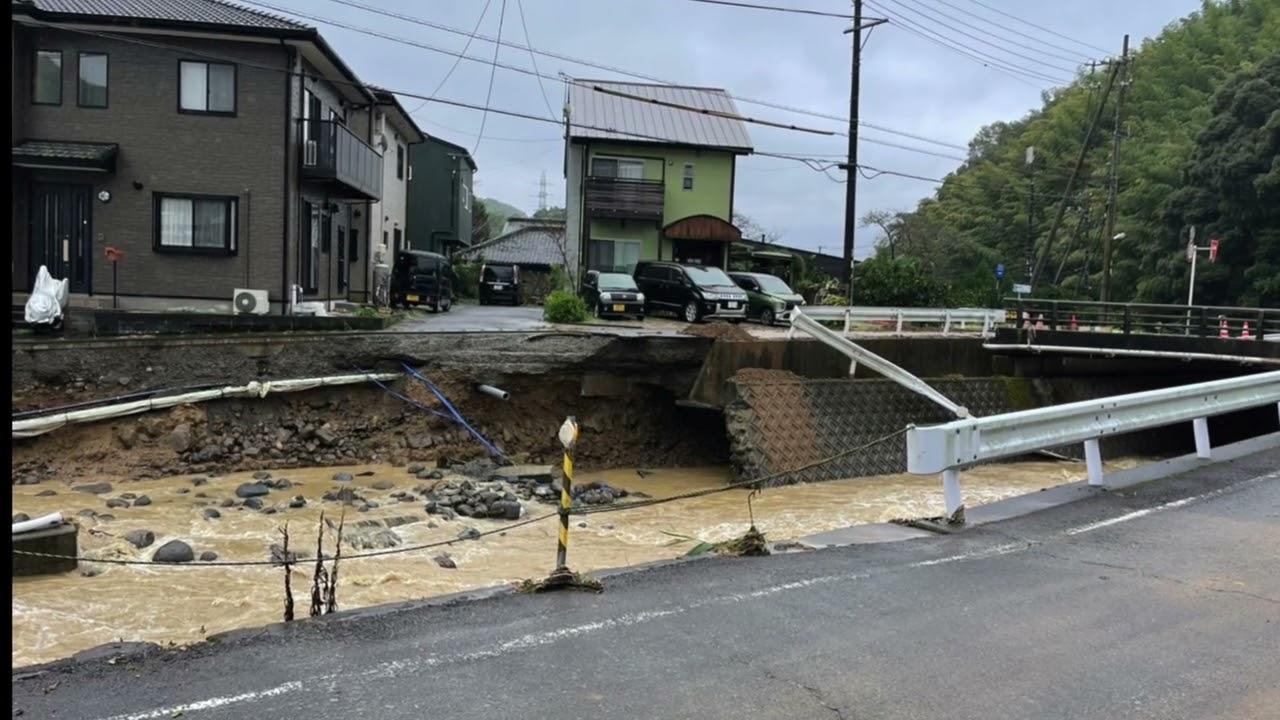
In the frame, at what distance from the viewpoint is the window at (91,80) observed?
2011 cm

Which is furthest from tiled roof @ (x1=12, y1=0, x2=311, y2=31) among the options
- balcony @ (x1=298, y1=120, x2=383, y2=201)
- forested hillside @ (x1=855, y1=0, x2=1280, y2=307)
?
forested hillside @ (x1=855, y1=0, x2=1280, y2=307)

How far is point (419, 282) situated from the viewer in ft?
89.0

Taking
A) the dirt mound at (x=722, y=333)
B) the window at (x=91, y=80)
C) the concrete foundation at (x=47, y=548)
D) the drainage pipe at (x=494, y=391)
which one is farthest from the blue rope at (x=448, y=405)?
the window at (x=91, y=80)

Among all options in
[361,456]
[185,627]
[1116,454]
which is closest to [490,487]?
[361,456]

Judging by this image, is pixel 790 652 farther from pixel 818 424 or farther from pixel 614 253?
pixel 614 253

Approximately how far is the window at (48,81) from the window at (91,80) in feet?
1.36

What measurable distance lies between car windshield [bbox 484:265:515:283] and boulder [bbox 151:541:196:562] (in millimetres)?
26332

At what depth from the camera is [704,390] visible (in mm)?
17766

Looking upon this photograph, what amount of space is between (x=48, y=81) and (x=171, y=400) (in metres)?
10.2

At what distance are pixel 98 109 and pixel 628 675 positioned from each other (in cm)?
2089

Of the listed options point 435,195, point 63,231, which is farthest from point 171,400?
point 435,195

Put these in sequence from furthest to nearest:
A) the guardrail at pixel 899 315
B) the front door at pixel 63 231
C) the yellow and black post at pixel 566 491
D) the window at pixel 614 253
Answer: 1. the window at pixel 614 253
2. the guardrail at pixel 899 315
3. the front door at pixel 63 231
4. the yellow and black post at pixel 566 491

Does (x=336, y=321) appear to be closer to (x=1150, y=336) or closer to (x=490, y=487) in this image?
(x=490, y=487)

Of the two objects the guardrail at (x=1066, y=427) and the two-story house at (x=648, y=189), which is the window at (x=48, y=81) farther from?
the guardrail at (x=1066, y=427)
